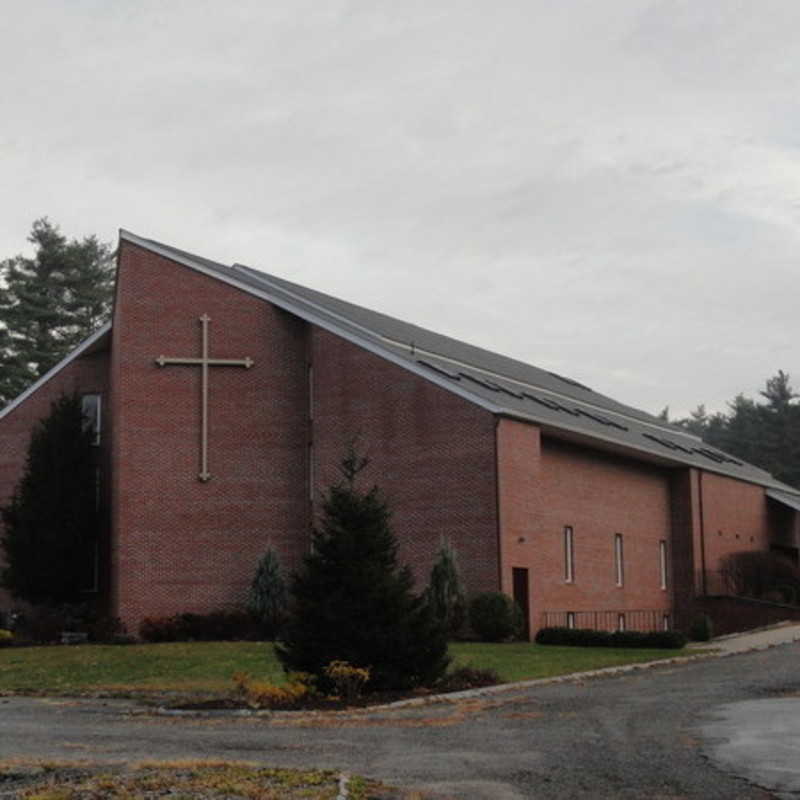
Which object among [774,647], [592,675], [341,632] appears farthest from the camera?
[774,647]

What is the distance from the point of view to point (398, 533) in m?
35.3

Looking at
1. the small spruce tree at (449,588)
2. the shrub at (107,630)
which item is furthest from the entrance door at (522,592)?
the shrub at (107,630)

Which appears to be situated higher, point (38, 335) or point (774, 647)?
point (38, 335)

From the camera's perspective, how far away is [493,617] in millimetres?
31875

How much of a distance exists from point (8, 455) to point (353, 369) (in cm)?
1350

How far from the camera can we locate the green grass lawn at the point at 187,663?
24.5 m

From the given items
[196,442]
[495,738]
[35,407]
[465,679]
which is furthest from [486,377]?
[495,738]

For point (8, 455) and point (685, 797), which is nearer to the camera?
point (685, 797)

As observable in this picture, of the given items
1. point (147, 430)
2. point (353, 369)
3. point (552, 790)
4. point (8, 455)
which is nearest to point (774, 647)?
point (353, 369)

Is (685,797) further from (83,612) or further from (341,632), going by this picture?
(83,612)

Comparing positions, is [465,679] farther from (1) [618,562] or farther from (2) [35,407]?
(2) [35,407]

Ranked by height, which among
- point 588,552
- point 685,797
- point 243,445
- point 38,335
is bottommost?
point 685,797

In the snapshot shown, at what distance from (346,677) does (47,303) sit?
190 ft

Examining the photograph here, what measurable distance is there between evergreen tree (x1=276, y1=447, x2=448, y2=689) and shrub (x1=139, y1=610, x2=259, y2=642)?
13.9 metres
